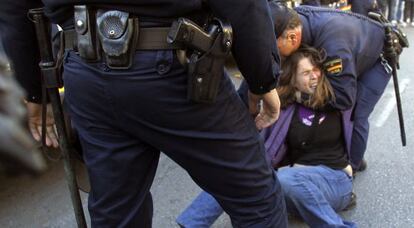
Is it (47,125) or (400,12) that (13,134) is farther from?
(400,12)

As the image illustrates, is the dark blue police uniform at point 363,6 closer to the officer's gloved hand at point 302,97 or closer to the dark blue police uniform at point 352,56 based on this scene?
the dark blue police uniform at point 352,56

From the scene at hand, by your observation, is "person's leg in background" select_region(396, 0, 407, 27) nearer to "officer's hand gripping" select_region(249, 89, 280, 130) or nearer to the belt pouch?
"officer's hand gripping" select_region(249, 89, 280, 130)

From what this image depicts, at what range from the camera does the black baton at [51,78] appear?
175 centimetres

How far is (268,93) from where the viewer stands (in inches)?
68.2

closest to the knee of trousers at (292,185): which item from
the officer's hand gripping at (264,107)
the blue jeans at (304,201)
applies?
the blue jeans at (304,201)

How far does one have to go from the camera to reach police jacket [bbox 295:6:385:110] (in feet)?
8.85

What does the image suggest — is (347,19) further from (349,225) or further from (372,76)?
(349,225)

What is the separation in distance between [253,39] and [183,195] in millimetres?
1918

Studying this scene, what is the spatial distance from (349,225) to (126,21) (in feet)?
5.47

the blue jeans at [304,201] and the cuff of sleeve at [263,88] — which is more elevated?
the cuff of sleeve at [263,88]

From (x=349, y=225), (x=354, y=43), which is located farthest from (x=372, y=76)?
(x=349, y=225)

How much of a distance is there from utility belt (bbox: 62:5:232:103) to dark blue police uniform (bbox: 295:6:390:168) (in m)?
1.31

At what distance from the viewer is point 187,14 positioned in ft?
4.83

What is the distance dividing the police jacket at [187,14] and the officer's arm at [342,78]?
1.11 metres
